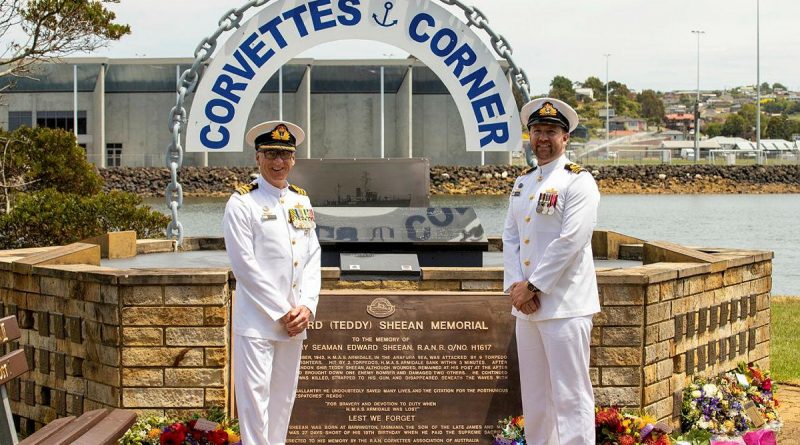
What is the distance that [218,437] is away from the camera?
6.79 metres

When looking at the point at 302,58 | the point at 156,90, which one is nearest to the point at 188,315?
the point at 302,58

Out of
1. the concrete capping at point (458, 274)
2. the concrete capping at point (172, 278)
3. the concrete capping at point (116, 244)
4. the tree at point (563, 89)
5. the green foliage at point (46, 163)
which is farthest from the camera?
the tree at point (563, 89)

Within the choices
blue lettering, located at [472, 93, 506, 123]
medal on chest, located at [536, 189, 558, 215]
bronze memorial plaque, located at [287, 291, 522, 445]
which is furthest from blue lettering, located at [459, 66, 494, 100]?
medal on chest, located at [536, 189, 558, 215]

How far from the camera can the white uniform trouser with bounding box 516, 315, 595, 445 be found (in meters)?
5.97

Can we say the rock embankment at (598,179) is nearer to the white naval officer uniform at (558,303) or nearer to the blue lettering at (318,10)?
the blue lettering at (318,10)

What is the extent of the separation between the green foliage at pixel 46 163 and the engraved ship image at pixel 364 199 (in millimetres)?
12457

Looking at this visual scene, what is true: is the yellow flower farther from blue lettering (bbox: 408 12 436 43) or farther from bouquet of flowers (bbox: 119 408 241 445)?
blue lettering (bbox: 408 12 436 43)

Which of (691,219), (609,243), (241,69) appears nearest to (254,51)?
(241,69)

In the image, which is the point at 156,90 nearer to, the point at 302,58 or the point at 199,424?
the point at 302,58

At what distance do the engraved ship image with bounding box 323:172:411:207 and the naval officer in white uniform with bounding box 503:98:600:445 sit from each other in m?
4.04

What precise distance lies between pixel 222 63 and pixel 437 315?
414cm

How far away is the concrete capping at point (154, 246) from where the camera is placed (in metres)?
10.9

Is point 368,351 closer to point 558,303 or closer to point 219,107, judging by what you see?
point 558,303

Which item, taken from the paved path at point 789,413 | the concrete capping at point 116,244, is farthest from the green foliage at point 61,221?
the paved path at point 789,413
